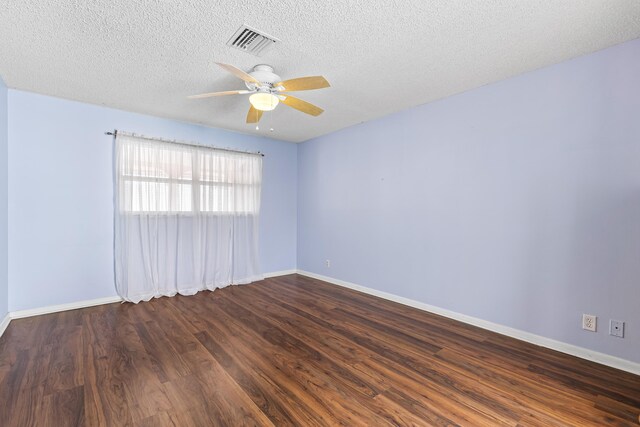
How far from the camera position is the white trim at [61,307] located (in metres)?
3.22

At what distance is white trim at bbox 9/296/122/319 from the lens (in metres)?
3.22

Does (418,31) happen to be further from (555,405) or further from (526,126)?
(555,405)

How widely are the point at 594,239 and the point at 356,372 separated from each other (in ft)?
7.31

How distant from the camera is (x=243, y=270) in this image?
4.85 metres

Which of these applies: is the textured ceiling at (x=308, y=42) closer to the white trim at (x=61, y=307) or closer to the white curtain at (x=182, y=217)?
the white curtain at (x=182, y=217)

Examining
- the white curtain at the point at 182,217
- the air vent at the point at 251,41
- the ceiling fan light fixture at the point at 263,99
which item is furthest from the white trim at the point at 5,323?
the air vent at the point at 251,41

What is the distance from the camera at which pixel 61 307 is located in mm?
3447

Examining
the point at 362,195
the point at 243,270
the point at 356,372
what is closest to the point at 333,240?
the point at 362,195

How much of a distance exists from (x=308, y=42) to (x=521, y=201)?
8.00 feet

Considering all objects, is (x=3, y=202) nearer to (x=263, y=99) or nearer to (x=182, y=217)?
(x=182, y=217)

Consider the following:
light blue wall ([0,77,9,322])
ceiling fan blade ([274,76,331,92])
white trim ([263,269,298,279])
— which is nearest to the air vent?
ceiling fan blade ([274,76,331,92])

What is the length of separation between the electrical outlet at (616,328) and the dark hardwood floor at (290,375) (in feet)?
0.92

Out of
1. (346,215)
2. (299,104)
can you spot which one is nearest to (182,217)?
(346,215)

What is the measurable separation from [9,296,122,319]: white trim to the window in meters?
1.17
